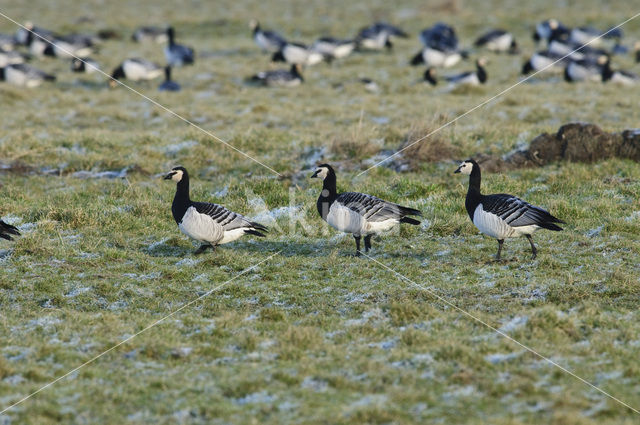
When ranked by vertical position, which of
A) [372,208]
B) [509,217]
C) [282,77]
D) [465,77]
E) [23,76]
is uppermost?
[509,217]

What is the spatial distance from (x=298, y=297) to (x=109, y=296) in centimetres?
296

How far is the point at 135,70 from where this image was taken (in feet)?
99.3

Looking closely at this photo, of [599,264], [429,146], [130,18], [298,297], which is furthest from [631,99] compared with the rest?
[130,18]

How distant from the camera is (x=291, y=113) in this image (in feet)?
79.3

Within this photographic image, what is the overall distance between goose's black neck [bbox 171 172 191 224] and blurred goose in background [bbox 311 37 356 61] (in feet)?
72.3

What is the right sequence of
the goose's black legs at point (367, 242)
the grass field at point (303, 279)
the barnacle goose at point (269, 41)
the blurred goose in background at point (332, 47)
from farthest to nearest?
the barnacle goose at point (269, 41), the blurred goose in background at point (332, 47), the goose's black legs at point (367, 242), the grass field at point (303, 279)

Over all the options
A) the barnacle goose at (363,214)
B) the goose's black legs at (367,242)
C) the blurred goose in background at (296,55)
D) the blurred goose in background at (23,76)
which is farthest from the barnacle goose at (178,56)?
the goose's black legs at (367,242)

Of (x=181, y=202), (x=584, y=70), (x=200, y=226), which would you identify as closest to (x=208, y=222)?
(x=200, y=226)

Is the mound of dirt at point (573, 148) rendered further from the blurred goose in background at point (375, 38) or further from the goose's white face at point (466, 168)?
the blurred goose in background at point (375, 38)

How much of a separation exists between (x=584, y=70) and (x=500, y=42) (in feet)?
24.6

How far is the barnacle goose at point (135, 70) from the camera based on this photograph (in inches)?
1190

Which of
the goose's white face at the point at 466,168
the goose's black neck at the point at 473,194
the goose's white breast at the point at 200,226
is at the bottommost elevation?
the goose's white breast at the point at 200,226

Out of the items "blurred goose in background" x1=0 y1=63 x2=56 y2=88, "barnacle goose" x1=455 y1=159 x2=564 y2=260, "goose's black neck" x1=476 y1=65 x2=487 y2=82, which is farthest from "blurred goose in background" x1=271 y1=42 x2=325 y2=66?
"barnacle goose" x1=455 y1=159 x2=564 y2=260

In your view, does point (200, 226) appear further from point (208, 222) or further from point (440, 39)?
point (440, 39)
